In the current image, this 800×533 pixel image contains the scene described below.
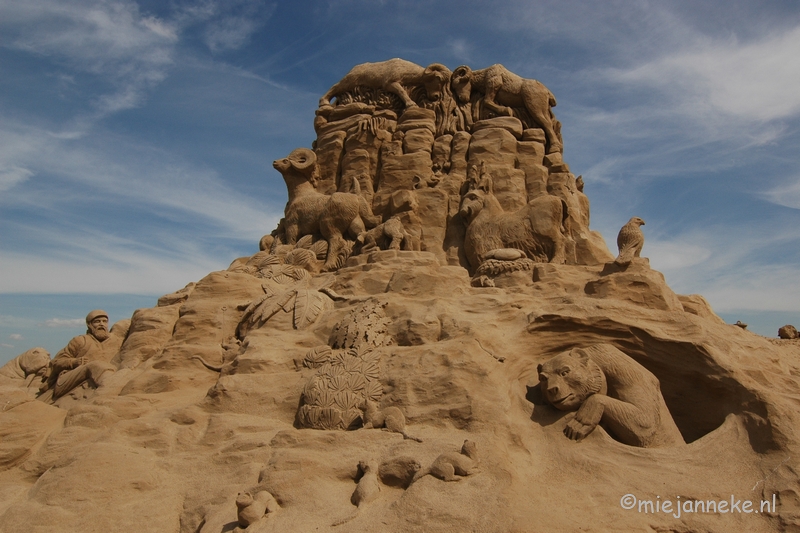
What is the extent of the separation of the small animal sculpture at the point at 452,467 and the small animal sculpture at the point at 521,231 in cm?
450

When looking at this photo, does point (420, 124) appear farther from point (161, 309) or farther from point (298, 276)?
point (161, 309)

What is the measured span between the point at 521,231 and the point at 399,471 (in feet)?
16.5

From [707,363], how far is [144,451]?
224 inches

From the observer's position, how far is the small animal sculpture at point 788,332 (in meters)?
12.7

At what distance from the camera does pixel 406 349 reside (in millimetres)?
6480

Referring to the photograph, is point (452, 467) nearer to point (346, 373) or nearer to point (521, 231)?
point (346, 373)

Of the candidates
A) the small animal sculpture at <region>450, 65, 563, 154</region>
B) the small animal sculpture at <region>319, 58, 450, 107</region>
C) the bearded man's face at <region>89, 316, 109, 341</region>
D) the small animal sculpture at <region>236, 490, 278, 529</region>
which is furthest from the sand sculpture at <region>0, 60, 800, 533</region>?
the small animal sculpture at <region>319, 58, 450, 107</region>

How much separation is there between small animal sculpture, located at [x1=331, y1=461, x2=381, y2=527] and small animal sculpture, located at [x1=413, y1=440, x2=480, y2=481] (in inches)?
13.5

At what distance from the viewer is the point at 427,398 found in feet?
19.1

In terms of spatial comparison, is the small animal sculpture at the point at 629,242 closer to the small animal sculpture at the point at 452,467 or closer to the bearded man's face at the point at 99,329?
the small animal sculpture at the point at 452,467

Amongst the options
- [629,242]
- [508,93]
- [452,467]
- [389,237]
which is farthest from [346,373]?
[508,93]

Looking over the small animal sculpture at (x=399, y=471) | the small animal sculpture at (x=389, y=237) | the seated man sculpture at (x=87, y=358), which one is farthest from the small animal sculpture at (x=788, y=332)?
the seated man sculpture at (x=87, y=358)

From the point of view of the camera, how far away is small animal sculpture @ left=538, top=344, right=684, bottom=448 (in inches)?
212

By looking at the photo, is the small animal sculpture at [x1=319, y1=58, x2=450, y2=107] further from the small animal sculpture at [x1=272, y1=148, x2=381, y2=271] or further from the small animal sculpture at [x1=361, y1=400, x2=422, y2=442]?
the small animal sculpture at [x1=361, y1=400, x2=422, y2=442]
